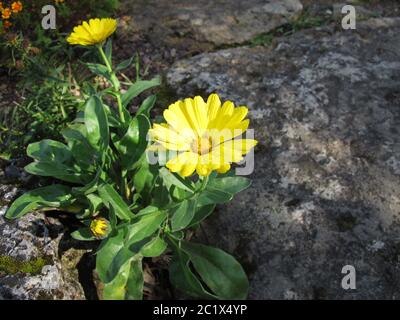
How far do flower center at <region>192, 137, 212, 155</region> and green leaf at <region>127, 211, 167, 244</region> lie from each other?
42 cm

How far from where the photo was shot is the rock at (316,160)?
2.15 m

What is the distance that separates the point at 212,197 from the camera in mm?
2029

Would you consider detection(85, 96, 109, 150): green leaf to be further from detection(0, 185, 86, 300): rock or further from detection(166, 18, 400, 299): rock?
detection(166, 18, 400, 299): rock

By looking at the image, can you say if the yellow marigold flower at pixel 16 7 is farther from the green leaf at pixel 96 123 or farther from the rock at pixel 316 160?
the green leaf at pixel 96 123

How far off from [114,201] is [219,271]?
56 centimetres

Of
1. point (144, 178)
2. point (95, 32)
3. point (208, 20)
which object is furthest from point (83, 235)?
point (208, 20)

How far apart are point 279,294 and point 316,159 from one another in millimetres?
766

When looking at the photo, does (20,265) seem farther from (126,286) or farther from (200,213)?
(200,213)

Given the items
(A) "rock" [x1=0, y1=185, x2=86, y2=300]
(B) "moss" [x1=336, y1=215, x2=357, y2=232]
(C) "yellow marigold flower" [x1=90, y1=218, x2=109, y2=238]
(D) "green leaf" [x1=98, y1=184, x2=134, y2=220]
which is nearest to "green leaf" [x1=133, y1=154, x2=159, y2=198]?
(D) "green leaf" [x1=98, y1=184, x2=134, y2=220]

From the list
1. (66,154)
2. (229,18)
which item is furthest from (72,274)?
(229,18)

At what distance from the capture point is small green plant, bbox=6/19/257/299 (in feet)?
6.16
